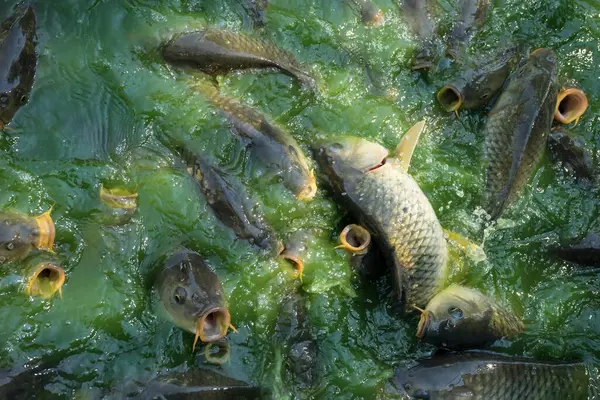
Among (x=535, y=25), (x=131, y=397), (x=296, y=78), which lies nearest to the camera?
(x=131, y=397)

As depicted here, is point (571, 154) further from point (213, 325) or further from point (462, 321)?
point (213, 325)

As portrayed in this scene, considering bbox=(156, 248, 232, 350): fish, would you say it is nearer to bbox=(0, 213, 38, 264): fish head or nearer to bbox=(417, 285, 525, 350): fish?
bbox=(0, 213, 38, 264): fish head

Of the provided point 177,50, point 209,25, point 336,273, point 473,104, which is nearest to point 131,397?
point 336,273

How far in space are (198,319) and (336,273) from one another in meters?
1.06

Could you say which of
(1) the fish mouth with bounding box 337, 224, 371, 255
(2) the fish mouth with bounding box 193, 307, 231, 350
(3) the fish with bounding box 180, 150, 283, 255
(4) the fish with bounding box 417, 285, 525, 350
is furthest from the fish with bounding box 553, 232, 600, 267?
(2) the fish mouth with bounding box 193, 307, 231, 350

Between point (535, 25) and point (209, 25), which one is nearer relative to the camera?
point (209, 25)

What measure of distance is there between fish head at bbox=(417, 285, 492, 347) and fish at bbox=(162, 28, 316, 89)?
2.01 metres

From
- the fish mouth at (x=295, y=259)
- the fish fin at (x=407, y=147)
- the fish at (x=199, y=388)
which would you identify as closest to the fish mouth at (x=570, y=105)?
the fish fin at (x=407, y=147)

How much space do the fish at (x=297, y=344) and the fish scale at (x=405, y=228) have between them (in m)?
0.71

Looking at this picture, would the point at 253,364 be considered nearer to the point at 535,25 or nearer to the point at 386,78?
the point at 386,78

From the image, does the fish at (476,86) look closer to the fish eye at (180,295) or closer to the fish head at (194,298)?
the fish head at (194,298)

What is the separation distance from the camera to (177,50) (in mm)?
4789

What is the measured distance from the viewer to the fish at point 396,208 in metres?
4.19

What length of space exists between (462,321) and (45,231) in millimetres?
2804
